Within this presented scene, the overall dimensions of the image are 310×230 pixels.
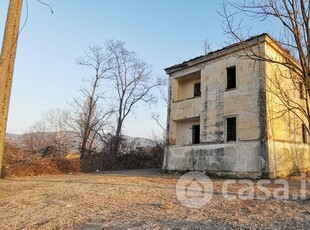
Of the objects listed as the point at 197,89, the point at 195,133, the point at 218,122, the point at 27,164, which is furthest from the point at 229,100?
the point at 27,164

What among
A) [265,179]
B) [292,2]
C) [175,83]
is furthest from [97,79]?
[292,2]

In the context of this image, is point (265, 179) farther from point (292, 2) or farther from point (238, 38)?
Result: point (292, 2)

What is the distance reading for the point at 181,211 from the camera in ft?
21.2

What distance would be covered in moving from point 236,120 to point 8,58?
40.9 feet

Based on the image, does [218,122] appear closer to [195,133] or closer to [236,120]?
[236,120]

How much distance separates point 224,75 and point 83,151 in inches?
668

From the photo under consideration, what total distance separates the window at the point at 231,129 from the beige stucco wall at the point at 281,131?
6.61 ft

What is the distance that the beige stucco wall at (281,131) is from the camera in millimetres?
14336

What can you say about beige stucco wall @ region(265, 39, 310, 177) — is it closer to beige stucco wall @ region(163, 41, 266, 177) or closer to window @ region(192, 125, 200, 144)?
beige stucco wall @ region(163, 41, 266, 177)

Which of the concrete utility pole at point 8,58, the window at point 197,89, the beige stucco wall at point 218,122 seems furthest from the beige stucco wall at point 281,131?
the concrete utility pole at point 8,58

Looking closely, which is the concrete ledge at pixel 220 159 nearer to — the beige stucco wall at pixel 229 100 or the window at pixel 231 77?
the beige stucco wall at pixel 229 100

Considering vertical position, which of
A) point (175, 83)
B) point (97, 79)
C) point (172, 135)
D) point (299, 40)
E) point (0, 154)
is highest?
point (97, 79)

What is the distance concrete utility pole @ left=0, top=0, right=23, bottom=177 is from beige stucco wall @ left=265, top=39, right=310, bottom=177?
11.6 metres

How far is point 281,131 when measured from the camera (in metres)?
15.5
